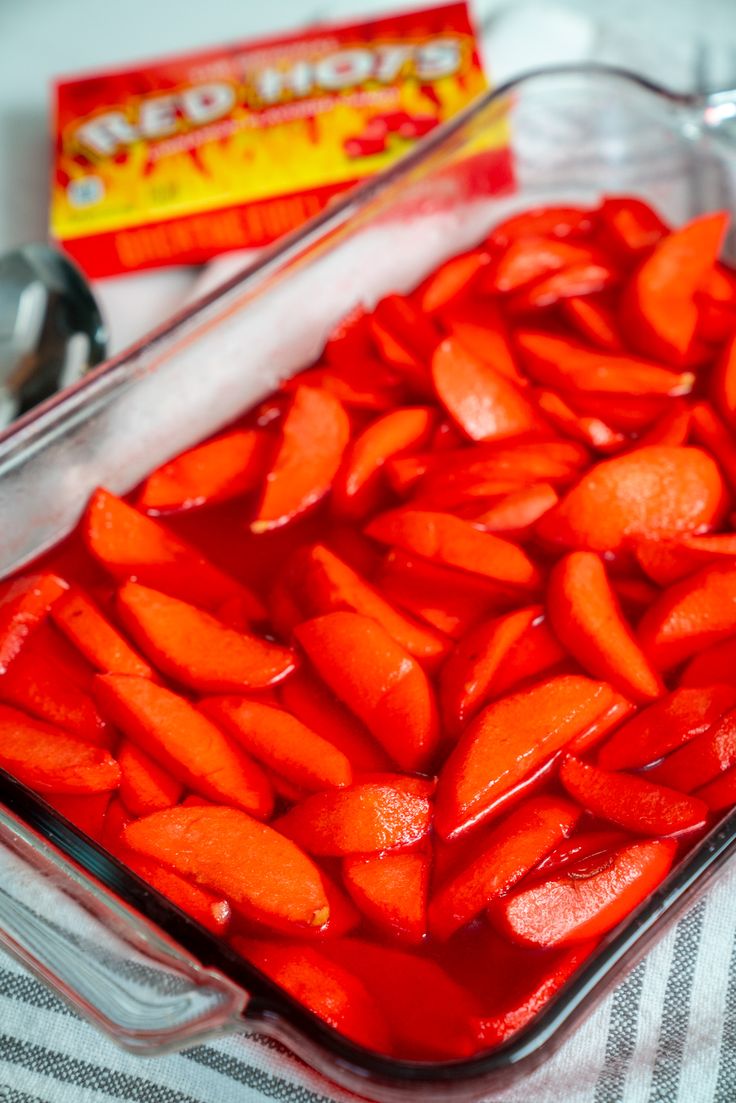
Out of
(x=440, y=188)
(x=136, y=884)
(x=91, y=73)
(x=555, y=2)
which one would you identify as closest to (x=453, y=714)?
(x=136, y=884)

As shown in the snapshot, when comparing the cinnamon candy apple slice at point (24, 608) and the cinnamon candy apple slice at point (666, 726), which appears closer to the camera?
the cinnamon candy apple slice at point (666, 726)

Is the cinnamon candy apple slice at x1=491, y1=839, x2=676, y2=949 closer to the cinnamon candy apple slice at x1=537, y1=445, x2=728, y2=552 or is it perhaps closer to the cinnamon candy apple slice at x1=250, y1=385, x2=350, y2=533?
the cinnamon candy apple slice at x1=537, y1=445, x2=728, y2=552

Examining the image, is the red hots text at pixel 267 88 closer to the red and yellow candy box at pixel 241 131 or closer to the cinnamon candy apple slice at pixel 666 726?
the red and yellow candy box at pixel 241 131

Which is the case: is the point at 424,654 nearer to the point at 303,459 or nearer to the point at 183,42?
the point at 303,459

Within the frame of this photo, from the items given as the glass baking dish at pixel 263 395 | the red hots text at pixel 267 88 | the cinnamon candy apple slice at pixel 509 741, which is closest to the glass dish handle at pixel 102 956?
the glass baking dish at pixel 263 395

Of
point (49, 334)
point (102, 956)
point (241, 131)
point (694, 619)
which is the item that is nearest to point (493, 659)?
point (694, 619)

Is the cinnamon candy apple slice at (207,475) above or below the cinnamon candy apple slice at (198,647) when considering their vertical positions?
above
